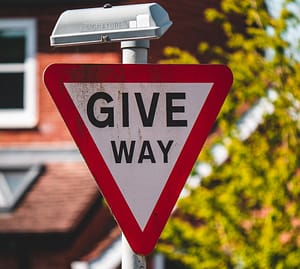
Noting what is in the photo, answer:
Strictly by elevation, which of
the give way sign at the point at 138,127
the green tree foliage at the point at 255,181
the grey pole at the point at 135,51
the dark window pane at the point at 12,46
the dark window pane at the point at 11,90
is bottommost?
the dark window pane at the point at 11,90

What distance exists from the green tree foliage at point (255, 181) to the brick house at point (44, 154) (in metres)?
4.82

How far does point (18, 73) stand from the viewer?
16.6m

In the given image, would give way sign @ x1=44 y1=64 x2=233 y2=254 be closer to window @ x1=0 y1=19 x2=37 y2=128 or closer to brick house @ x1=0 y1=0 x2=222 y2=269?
brick house @ x1=0 y1=0 x2=222 y2=269

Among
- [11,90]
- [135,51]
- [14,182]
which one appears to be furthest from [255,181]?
[11,90]

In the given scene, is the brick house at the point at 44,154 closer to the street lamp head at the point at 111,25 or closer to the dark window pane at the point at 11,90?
the dark window pane at the point at 11,90

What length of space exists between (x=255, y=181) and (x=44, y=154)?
21.1 feet

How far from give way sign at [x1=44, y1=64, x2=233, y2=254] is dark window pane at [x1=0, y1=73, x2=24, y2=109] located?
41.2 feet

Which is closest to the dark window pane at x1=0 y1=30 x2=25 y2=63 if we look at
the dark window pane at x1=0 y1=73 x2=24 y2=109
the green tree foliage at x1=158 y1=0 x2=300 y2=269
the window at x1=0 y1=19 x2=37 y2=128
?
the window at x1=0 y1=19 x2=37 y2=128

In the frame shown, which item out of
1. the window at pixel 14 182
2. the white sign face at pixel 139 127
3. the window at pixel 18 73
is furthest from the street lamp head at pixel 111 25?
the window at pixel 18 73

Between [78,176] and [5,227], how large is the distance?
1.24 m

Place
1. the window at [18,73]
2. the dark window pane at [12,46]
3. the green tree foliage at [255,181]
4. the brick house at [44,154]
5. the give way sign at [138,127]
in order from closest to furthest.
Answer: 1. the give way sign at [138,127]
2. the green tree foliage at [255,181]
3. the brick house at [44,154]
4. the window at [18,73]
5. the dark window pane at [12,46]

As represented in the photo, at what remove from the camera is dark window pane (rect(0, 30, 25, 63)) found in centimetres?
1664

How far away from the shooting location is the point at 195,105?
4.06m

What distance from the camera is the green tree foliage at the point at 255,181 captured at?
10414 millimetres
